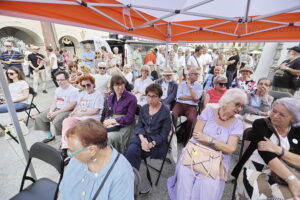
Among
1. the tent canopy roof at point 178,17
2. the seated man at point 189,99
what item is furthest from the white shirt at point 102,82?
the seated man at point 189,99

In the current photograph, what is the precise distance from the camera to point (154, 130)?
2129 millimetres

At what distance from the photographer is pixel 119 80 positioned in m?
2.38

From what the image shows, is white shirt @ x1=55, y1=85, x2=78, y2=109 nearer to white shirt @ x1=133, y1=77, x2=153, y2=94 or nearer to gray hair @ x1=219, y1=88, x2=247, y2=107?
white shirt @ x1=133, y1=77, x2=153, y2=94

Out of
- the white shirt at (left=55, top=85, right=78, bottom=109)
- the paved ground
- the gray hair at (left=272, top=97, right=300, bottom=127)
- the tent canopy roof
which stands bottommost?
the paved ground

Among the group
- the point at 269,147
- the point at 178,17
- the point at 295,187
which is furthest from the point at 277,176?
the point at 178,17

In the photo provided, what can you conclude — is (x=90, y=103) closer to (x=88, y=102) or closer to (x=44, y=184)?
(x=88, y=102)

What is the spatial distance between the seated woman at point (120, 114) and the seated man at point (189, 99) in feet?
3.82

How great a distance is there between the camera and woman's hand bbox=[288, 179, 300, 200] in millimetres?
1217

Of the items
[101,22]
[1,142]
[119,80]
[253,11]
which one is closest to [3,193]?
[1,142]

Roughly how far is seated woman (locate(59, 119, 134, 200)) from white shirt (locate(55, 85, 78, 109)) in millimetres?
2060

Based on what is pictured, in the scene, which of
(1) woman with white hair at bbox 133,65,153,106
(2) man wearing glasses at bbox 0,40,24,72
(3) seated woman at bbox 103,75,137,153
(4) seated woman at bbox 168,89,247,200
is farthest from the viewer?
(2) man wearing glasses at bbox 0,40,24,72

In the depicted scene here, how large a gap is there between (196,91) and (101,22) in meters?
2.35

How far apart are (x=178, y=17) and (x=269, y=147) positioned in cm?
346

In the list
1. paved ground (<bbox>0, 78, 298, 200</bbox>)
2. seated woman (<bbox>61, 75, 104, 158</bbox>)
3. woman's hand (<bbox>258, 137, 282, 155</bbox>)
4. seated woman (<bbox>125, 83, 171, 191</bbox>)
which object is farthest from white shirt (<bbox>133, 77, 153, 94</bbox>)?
woman's hand (<bbox>258, 137, 282, 155</bbox>)
